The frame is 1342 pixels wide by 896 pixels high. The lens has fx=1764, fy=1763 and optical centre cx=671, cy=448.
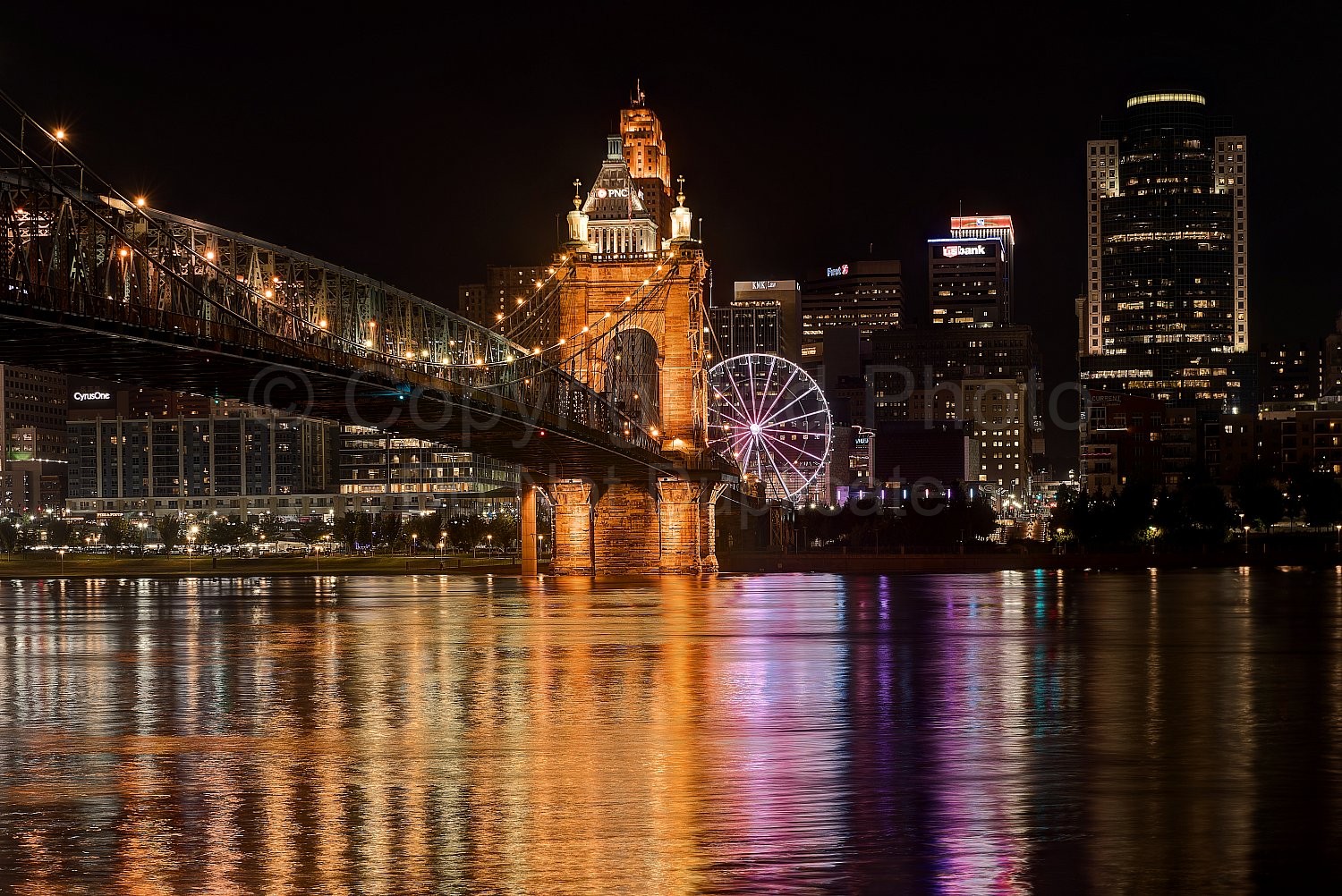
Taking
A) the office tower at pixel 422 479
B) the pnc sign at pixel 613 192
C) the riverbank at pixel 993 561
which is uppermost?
the pnc sign at pixel 613 192

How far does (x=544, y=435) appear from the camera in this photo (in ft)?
221

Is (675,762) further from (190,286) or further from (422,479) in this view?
(422,479)

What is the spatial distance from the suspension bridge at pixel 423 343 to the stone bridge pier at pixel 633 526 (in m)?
0.09

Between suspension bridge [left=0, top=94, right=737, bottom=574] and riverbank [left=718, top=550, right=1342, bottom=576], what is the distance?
7.27m

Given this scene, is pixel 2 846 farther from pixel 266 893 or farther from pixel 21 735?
pixel 21 735

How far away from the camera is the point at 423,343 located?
61.6 m

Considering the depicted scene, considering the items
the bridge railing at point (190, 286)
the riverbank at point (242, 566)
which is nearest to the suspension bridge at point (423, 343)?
the bridge railing at point (190, 286)

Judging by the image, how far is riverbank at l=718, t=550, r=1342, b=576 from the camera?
297 ft

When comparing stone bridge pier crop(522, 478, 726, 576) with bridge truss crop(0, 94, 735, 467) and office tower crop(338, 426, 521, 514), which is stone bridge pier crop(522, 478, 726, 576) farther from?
office tower crop(338, 426, 521, 514)

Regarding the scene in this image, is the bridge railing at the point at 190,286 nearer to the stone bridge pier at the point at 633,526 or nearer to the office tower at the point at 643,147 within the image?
the stone bridge pier at the point at 633,526

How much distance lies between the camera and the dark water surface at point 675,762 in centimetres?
1331

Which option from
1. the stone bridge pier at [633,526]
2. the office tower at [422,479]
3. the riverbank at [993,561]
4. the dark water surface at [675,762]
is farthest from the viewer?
the office tower at [422,479]

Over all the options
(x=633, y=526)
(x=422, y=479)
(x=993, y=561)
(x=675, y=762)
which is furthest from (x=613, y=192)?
(x=422, y=479)

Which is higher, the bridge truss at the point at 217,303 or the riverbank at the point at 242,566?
the bridge truss at the point at 217,303
